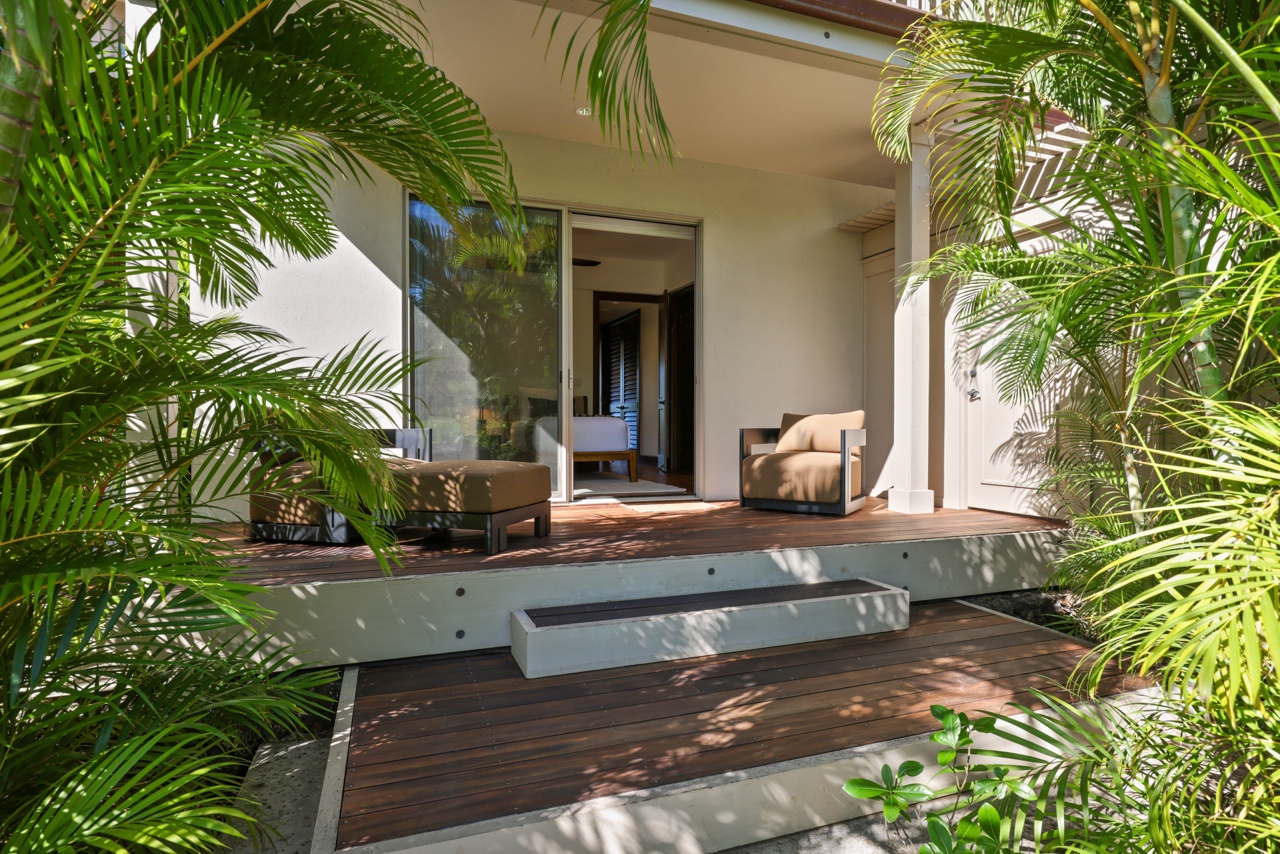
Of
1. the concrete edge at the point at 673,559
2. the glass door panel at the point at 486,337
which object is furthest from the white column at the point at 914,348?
the glass door panel at the point at 486,337

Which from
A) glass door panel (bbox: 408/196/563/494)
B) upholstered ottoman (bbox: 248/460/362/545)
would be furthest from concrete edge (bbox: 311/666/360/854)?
glass door panel (bbox: 408/196/563/494)

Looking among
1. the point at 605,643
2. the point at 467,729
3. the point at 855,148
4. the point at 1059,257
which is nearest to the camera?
the point at 1059,257

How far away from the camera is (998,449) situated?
4.98 meters

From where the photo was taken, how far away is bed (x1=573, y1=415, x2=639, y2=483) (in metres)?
7.17

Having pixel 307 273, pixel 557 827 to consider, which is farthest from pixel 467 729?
pixel 307 273

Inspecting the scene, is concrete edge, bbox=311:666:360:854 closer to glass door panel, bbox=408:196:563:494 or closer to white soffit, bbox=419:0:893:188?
white soffit, bbox=419:0:893:188

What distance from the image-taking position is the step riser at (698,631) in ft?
8.68

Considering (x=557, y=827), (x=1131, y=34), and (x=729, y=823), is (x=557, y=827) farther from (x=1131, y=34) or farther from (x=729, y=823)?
(x=1131, y=34)

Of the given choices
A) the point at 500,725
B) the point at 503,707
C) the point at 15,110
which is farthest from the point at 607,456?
the point at 15,110

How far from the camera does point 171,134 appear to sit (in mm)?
1129

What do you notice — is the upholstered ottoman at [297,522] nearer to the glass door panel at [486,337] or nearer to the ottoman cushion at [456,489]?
the ottoman cushion at [456,489]

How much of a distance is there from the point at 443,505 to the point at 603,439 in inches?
160

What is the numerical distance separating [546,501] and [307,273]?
7.58 feet

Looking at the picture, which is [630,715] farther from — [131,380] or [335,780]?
[131,380]
